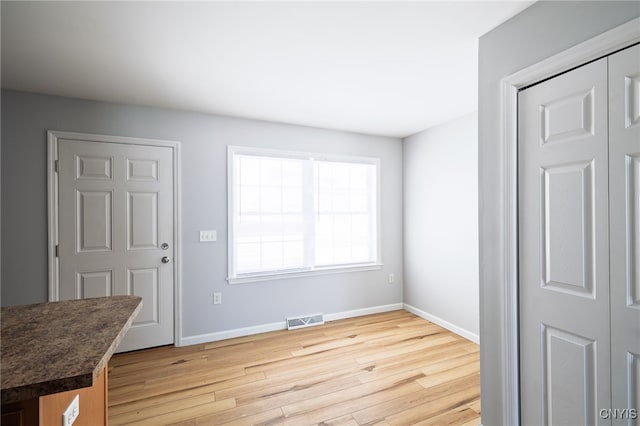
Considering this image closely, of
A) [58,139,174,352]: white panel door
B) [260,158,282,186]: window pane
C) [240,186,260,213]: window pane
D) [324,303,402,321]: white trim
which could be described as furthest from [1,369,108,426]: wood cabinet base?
[324,303,402,321]: white trim

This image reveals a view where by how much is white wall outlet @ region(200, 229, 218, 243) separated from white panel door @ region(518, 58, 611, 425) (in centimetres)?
271

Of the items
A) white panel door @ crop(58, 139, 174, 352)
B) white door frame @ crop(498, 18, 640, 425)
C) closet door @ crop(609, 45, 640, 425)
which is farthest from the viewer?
white panel door @ crop(58, 139, 174, 352)

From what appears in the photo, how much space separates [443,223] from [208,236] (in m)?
2.67

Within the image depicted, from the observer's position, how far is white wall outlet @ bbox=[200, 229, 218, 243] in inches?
121

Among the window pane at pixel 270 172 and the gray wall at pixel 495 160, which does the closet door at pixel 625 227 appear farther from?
the window pane at pixel 270 172

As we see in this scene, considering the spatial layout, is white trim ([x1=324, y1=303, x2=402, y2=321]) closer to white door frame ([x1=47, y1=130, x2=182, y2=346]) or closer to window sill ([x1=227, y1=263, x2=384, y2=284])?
window sill ([x1=227, y1=263, x2=384, y2=284])

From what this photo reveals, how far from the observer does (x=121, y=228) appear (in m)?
2.83

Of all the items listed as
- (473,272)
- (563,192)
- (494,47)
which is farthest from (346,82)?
(473,272)

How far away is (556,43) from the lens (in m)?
1.40

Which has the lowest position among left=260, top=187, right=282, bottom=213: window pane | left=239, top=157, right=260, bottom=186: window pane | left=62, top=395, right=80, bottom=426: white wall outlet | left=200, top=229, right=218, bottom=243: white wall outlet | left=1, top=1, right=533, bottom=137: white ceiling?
left=62, top=395, right=80, bottom=426: white wall outlet

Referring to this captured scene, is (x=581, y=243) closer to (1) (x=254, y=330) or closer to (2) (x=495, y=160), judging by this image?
(2) (x=495, y=160)

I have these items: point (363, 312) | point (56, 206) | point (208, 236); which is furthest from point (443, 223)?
point (56, 206)

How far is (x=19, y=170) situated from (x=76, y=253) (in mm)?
837

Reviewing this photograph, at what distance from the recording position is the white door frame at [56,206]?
2.59 metres
